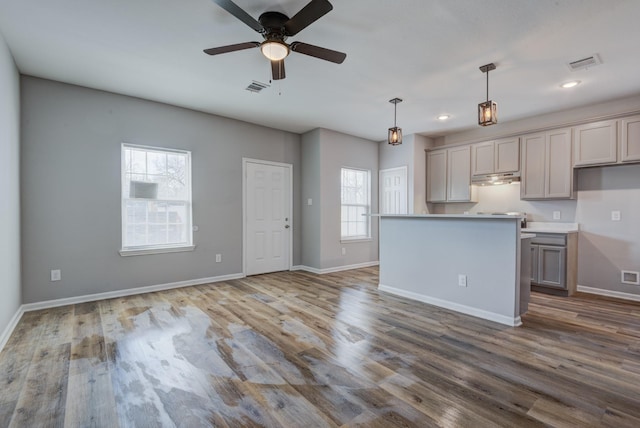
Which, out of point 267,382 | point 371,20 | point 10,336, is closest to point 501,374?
point 267,382

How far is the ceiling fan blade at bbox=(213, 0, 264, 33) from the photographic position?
1959mm

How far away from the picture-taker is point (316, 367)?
7.33 feet

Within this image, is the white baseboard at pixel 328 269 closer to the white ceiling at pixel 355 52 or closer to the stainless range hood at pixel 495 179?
the stainless range hood at pixel 495 179

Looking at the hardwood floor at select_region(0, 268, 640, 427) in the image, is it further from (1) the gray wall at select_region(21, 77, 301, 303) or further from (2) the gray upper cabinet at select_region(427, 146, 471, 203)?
(2) the gray upper cabinet at select_region(427, 146, 471, 203)

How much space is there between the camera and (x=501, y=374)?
2148mm

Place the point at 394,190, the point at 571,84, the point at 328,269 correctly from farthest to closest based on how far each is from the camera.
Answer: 1. the point at 394,190
2. the point at 328,269
3. the point at 571,84

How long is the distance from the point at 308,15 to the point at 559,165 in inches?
172

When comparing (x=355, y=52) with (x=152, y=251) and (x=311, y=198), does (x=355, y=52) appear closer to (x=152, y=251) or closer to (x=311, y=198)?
(x=311, y=198)

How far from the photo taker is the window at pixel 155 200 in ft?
13.8

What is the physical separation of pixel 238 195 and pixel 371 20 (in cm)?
349

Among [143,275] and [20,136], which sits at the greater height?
[20,136]

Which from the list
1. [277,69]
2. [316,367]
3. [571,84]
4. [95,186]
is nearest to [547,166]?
[571,84]

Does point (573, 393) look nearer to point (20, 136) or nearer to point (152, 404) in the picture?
point (152, 404)

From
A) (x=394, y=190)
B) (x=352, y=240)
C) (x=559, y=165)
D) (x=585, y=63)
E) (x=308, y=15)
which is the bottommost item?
(x=352, y=240)
